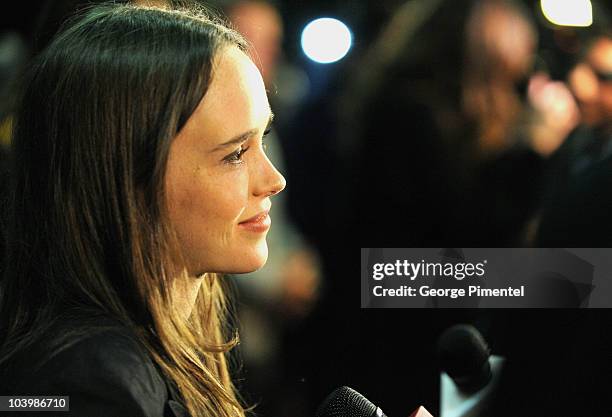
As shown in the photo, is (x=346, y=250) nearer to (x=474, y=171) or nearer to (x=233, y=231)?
(x=474, y=171)

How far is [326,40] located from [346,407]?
1274mm

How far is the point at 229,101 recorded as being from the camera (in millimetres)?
1170

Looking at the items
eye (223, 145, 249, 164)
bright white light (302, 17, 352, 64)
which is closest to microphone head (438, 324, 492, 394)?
eye (223, 145, 249, 164)

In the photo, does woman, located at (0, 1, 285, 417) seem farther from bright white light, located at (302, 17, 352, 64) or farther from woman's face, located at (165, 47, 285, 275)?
bright white light, located at (302, 17, 352, 64)

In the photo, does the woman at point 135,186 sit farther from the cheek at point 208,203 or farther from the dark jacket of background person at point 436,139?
the dark jacket of background person at point 436,139

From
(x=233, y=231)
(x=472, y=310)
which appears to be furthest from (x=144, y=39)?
(x=472, y=310)

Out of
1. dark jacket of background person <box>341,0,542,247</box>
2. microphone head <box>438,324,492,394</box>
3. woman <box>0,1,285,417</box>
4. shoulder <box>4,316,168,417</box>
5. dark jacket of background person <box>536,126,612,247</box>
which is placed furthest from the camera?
dark jacket of background person <box>341,0,542,247</box>

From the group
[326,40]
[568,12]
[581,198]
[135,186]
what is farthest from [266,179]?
[568,12]

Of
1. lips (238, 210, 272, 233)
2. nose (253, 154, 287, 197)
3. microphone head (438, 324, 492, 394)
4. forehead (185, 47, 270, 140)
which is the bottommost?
microphone head (438, 324, 492, 394)

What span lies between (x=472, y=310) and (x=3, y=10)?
4.31 feet

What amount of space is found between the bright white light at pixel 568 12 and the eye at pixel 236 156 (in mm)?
1291

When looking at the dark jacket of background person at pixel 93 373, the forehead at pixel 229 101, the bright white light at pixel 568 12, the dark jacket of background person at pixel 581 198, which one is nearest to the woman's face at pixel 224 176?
the forehead at pixel 229 101

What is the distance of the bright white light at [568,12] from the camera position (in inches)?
85.0

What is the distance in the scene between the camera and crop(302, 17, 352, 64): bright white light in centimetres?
219
